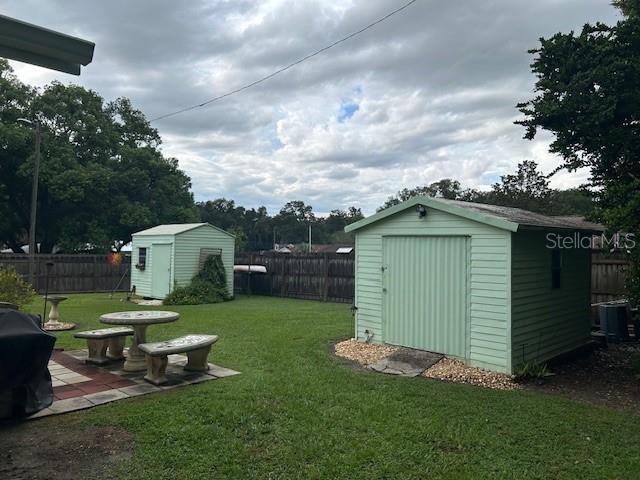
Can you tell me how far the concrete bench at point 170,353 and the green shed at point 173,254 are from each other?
9168 mm

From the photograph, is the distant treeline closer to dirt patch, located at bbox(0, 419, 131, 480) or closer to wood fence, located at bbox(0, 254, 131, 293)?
wood fence, located at bbox(0, 254, 131, 293)

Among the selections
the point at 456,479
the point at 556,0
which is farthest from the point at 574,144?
the point at 456,479

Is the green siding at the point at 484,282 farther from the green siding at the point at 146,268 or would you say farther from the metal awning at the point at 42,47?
the green siding at the point at 146,268

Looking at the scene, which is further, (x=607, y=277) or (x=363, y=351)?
(x=607, y=277)

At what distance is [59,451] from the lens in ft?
11.9

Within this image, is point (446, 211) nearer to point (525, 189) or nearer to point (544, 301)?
point (544, 301)

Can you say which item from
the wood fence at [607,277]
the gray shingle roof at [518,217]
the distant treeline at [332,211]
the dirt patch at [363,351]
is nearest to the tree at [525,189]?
the distant treeline at [332,211]

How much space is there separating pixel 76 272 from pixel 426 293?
15.9 metres

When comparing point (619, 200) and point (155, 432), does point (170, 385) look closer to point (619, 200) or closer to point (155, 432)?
point (155, 432)

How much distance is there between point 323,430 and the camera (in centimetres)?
402

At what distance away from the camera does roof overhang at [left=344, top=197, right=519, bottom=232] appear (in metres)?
5.92

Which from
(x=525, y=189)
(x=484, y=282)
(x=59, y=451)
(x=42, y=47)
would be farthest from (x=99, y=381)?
(x=525, y=189)

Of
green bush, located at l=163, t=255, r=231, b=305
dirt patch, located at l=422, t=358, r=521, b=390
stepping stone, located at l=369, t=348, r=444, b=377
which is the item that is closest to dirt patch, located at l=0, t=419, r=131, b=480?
stepping stone, located at l=369, t=348, r=444, b=377

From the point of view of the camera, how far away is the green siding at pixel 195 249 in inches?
581
